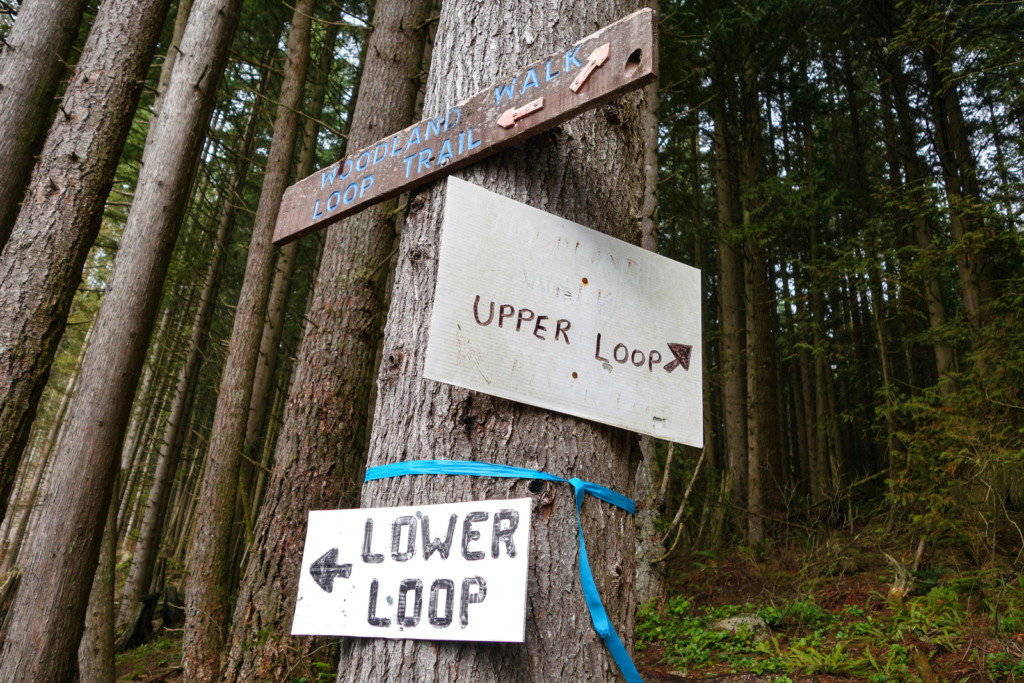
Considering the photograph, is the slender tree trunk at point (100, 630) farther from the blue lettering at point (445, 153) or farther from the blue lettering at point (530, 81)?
the blue lettering at point (530, 81)

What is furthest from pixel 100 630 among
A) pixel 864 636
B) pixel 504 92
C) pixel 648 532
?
pixel 864 636

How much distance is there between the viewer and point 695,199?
13586 mm

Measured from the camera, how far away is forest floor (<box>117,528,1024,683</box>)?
16.8 ft

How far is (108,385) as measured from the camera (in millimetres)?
4754

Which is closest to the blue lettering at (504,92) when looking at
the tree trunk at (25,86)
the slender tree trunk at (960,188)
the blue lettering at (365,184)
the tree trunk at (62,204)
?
the blue lettering at (365,184)

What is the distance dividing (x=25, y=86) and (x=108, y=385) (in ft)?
8.89

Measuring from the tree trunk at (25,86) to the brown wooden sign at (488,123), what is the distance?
5041 millimetres

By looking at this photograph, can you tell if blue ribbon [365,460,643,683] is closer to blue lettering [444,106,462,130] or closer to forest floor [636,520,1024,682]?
blue lettering [444,106,462,130]

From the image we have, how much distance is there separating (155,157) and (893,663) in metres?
6.95

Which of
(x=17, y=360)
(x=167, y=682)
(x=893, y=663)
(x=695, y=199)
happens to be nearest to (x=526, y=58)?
(x=17, y=360)

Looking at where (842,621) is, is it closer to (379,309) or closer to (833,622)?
(833,622)

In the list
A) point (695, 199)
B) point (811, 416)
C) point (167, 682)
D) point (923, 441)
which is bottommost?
point (167, 682)

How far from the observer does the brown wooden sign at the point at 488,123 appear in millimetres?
1309

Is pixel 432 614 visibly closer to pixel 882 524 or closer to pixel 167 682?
pixel 167 682
